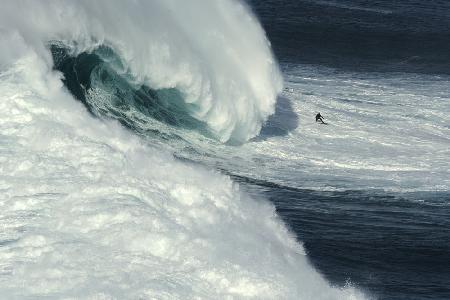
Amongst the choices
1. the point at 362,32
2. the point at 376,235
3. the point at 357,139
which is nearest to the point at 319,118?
the point at 357,139

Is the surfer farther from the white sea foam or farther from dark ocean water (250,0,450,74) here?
dark ocean water (250,0,450,74)

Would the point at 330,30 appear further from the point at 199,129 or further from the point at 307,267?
the point at 307,267

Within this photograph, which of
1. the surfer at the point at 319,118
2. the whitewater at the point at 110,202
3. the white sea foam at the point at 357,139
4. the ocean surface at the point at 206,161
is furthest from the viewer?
the surfer at the point at 319,118

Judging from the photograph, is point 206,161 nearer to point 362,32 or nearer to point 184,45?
point 184,45

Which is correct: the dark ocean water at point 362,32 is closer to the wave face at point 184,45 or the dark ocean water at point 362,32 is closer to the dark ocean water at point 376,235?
the wave face at point 184,45

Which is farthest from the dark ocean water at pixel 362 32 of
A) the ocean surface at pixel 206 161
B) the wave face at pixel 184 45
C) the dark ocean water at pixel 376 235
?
the dark ocean water at pixel 376 235
